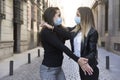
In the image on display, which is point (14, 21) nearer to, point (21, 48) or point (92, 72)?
point (21, 48)

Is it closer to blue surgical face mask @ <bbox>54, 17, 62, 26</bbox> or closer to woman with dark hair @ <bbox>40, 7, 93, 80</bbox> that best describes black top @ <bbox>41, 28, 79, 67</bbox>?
woman with dark hair @ <bbox>40, 7, 93, 80</bbox>

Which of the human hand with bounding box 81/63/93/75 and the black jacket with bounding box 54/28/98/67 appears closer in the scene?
the human hand with bounding box 81/63/93/75

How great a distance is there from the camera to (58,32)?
4.25 meters

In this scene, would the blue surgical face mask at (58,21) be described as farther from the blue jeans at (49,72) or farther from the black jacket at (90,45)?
the blue jeans at (49,72)

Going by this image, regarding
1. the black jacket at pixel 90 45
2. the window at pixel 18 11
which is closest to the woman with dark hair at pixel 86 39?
the black jacket at pixel 90 45

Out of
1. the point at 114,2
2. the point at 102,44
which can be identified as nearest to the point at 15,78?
the point at 114,2

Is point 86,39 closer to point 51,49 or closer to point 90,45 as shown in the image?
point 90,45

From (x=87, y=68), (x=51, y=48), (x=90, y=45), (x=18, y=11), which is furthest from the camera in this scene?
(x=18, y=11)

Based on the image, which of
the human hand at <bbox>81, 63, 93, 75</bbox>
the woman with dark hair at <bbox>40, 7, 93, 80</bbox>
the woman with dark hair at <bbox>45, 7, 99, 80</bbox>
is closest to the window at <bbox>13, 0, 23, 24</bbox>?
the woman with dark hair at <bbox>40, 7, 93, 80</bbox>

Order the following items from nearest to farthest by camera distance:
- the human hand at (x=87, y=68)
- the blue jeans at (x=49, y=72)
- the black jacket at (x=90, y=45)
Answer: the human hand at (x=87, y=68)
the black jacket at (x=90, y=45)
the blue jeans at (x=49, y=72)

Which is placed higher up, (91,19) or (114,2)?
(114,2)

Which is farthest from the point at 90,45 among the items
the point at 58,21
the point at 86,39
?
the point at 58,21

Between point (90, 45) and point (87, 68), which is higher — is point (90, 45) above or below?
above

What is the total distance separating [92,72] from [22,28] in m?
23.6
